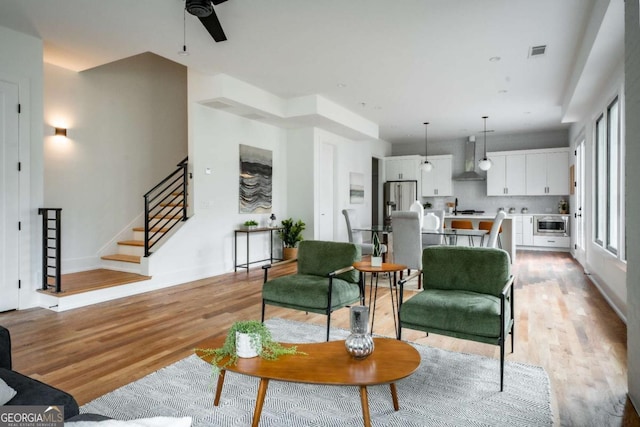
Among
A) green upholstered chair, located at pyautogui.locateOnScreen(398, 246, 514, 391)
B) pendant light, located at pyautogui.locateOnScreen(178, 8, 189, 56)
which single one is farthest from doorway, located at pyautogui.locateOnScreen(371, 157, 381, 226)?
green upholstered chair, located at pyautogui.locateOnScreen(398, 246, 514, 391)

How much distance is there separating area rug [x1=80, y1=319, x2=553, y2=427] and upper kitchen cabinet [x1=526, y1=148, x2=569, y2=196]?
8090 millimetres

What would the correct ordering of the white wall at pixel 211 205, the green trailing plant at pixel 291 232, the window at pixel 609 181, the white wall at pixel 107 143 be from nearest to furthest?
the window at pixel 609 181
the white wall at pixel 107 143
the white wall at pixel 211 205
the green trailing plant at pixel 291 232

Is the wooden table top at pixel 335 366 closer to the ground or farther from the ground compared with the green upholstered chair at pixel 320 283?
closer to the ground

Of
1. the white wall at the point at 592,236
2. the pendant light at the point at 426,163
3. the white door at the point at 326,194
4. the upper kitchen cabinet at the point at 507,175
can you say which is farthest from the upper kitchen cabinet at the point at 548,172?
the white door at the point at 326,194

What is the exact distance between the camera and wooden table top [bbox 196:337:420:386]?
5.66ft

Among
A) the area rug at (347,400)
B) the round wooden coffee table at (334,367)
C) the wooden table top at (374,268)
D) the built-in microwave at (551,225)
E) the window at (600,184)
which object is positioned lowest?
the area rug at (347,400)

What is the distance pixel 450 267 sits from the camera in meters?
3.06

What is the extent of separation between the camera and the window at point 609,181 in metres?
4.46

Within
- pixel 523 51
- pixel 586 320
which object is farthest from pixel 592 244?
pixel 523 51

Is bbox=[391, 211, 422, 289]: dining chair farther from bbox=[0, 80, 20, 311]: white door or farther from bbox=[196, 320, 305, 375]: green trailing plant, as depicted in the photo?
bbox=[0, 80, 20, 311]: white door

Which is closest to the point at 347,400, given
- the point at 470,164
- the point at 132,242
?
the point at 132,242

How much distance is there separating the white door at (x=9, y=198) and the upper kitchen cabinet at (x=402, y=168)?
880 centimetres

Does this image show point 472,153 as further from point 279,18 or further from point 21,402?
point 21,402

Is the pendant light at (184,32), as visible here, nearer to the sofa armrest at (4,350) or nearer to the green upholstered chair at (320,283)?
the green upholstered chair at (320,283)
